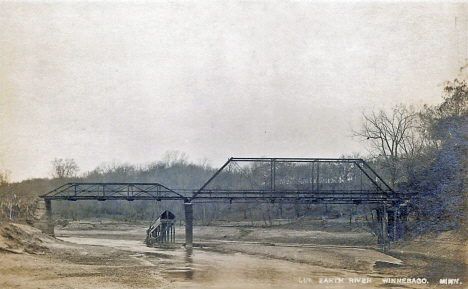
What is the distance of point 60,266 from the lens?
24734 millimetres

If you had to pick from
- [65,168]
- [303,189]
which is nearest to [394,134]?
[303,189]

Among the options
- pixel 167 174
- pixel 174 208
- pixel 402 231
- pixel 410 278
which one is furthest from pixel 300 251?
pixel 167 174

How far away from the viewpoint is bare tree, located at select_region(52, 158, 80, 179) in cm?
6650

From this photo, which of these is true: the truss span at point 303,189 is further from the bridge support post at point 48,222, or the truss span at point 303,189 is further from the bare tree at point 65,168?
the bare tree at point 65,168

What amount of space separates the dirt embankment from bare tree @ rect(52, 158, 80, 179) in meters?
34.6

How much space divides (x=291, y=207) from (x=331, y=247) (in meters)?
32.8

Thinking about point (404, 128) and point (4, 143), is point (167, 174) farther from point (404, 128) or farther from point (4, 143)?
point (4, 143)

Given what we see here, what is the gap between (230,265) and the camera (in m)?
28.6

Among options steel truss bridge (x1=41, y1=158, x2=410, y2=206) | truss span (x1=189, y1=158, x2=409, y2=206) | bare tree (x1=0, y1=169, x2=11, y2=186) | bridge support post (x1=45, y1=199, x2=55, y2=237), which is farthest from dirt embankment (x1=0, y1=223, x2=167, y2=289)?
truss span (x1=189, y1=158, x2=409, y2=206)

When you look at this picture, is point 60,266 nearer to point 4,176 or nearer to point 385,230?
point 4,176

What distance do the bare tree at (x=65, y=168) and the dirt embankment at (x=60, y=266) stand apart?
3457 cm

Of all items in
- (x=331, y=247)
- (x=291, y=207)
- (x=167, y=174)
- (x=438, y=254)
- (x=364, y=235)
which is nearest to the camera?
(x=438, y=254)

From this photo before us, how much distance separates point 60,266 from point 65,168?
4599cm

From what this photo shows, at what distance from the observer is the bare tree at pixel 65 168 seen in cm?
6650
